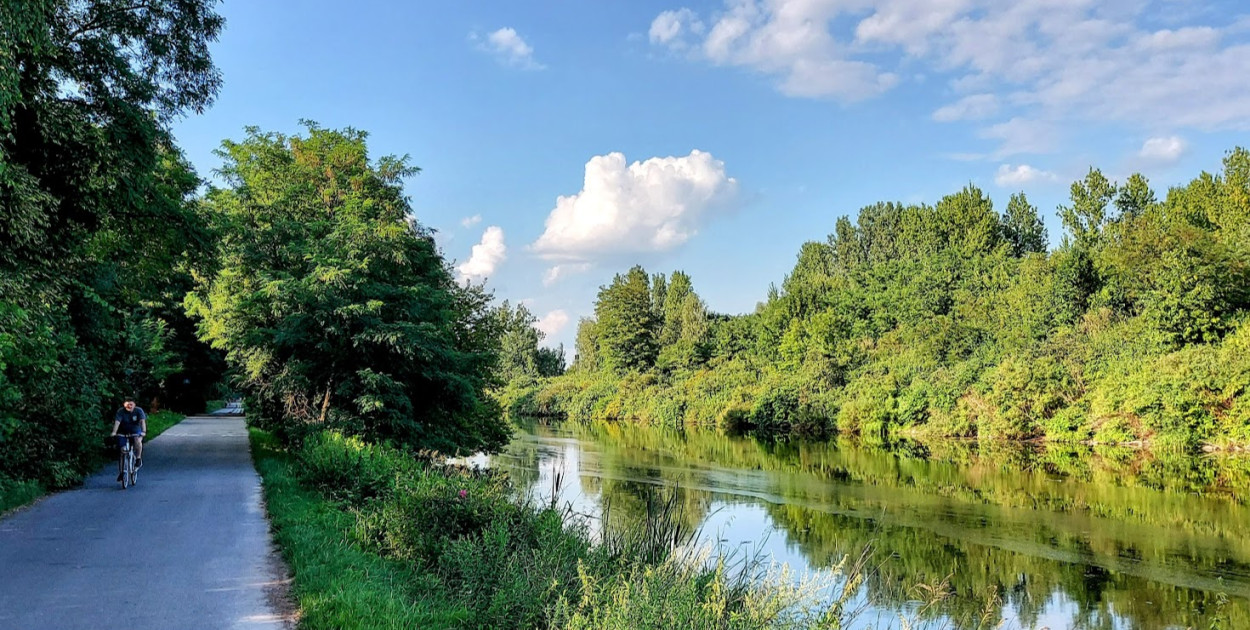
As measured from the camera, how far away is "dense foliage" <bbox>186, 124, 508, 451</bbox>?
18.1 m

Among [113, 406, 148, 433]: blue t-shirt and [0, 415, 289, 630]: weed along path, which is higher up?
[113, 406, 148, 433]: blue t-shirt

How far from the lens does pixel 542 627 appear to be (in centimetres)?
685

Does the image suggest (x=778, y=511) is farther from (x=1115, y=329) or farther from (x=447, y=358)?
(x=1115, y=329)

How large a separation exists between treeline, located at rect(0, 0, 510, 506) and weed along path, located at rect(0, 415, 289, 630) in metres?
1.47

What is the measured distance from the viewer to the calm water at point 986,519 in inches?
489

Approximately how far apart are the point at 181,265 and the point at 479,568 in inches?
566

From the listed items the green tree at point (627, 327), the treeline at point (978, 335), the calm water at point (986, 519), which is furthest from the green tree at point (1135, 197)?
the green tree at point (627, 327)

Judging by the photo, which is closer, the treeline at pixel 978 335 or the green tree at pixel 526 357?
the treeline at pixel 978 335

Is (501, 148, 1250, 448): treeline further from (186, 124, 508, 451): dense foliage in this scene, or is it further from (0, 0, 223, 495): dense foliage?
(0, 0, 223, 495): dense foliage

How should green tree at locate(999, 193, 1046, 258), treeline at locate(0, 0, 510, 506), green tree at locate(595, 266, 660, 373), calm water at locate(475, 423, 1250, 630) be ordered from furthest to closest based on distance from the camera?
green tree at locate(595, 266, 660, 373) → green tree at locate(999, 193, 1046, 258) → calm water at locate(475, 423, 1250, 630) → treeline at locate(0, 0, 510, 506)

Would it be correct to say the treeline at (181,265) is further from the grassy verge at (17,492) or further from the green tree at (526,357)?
the green tree at (526,357)

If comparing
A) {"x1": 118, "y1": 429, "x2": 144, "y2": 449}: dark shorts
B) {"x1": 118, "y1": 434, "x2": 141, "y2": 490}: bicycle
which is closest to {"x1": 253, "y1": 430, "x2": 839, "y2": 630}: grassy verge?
{"x1": 118, "y1": 434, "x2": 141, "y2": 490}: bicycle

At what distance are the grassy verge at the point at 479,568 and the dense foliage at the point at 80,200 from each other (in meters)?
3.63

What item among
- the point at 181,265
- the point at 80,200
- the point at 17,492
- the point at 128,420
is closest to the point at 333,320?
the point at 181,265
